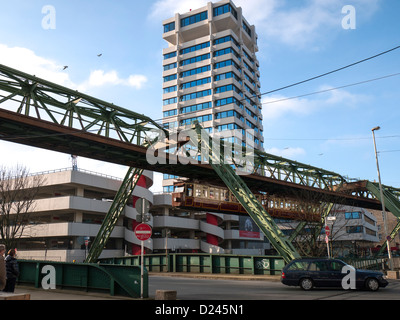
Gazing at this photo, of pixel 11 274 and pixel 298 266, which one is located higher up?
pixel 11 274

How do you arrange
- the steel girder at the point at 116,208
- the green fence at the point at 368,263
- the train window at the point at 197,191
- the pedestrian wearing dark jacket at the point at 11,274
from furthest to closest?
1. the steel girder at the point at 116,208
2. the train window at the point at 197,191
3. the green fence at the point at 368,263
4. the pedestrian wearing dark jacket at the point at 11,274

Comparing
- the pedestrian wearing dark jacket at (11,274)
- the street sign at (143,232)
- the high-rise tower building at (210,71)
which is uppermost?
the high-rise tower building at (210,71)

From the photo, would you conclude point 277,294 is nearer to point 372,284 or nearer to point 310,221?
point 372,284

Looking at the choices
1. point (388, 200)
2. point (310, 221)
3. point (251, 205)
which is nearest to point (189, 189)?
point (251, 205)

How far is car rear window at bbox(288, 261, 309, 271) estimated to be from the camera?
18266 mm

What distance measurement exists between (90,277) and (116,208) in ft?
68.0

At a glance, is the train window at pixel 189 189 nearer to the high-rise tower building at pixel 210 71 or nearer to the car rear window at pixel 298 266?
the car rear window at pixel 298 266

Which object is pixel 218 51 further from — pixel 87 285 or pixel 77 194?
pixel 87 285

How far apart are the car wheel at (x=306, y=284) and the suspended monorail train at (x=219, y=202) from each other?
532 inches

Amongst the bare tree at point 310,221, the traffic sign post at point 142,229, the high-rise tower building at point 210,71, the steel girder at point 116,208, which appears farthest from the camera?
the high-rise tower building at point 210,71

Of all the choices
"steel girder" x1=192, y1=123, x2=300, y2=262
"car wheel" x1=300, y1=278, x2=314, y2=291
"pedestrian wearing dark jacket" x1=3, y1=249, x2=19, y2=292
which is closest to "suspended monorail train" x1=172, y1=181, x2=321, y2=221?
"steel girder" x1=192, y1=123, x2=300, y2=262

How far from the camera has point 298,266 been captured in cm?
1850

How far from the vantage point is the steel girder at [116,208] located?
34.7 m

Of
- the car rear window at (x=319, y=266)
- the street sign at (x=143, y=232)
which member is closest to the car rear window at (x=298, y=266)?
the car rear window at (x=319, y=266)
